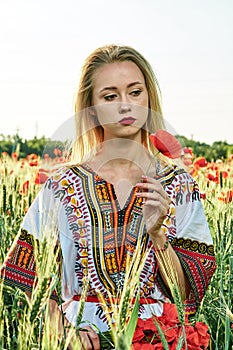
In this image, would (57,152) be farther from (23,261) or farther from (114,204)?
(23,261)

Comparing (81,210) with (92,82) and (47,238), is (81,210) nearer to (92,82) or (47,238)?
(92,82)

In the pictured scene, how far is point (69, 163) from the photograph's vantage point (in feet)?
7.55

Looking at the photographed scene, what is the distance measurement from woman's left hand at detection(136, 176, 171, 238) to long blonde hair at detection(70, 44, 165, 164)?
47cm

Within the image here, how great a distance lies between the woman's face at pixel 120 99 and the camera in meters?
2.03

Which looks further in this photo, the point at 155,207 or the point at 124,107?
the point at 124,107

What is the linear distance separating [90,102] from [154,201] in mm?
624

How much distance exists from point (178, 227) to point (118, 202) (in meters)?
0.21

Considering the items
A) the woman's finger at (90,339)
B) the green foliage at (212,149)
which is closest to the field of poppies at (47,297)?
the woman's finger at (90,339)

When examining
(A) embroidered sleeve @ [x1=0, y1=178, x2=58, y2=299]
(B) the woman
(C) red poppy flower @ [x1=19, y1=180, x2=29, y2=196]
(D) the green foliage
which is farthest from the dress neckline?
(D) the green foliage

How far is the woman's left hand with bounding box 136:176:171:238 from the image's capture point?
1737 mm

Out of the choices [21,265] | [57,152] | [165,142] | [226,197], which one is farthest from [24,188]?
[165,142]

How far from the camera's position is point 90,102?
7.38ft

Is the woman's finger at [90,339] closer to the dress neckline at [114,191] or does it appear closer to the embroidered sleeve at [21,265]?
the embroidered sleeve at [21,265]

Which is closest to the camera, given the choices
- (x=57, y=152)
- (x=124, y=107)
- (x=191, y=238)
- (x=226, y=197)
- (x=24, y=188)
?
(x=124, y=107)
